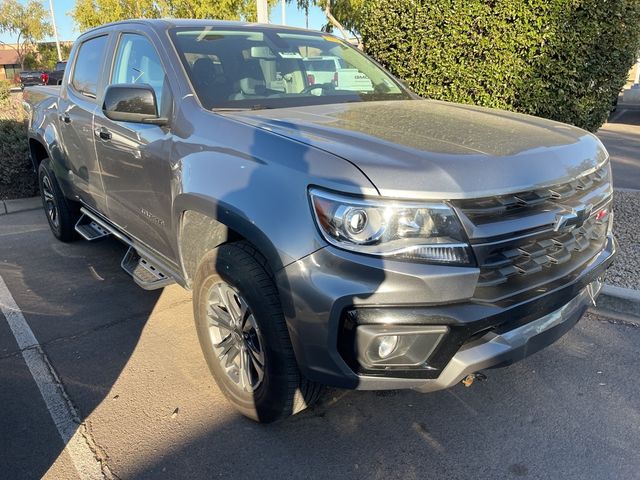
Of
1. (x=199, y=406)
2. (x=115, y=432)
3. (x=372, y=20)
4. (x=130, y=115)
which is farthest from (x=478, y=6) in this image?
(x=115, y=432)

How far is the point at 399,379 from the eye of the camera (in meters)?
2.05

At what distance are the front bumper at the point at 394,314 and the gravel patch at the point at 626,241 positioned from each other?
237 cm

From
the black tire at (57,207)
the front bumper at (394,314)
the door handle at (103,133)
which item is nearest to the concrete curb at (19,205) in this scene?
the black tire at (57,207)

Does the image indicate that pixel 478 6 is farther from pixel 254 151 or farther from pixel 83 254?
pixel 83 254

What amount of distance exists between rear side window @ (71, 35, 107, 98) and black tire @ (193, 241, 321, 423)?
2.35 metres

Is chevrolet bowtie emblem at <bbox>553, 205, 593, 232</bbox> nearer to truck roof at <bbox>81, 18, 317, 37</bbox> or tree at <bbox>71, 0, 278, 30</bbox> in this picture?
truck roof at <bbox>81, 18, 317, 37</bbox>

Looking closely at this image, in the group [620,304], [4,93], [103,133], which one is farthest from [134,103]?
[4,93]

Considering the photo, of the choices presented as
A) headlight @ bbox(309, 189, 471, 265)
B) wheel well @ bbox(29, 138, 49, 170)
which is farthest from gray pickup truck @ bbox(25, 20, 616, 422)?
wheel well @ bbox(29, 138, 49, 170)

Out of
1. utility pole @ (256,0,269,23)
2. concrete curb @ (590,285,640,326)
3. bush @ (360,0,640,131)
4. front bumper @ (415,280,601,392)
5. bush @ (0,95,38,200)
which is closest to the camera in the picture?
front bumper @ (415,280,601,392)

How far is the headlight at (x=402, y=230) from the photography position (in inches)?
75.9

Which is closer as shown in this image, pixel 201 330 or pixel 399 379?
pixel 399 379

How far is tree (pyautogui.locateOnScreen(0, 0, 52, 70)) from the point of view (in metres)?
51.3

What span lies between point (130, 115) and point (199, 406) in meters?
A: 1.65

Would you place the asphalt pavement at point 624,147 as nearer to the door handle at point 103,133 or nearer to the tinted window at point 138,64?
the tinted window at point 138,64
